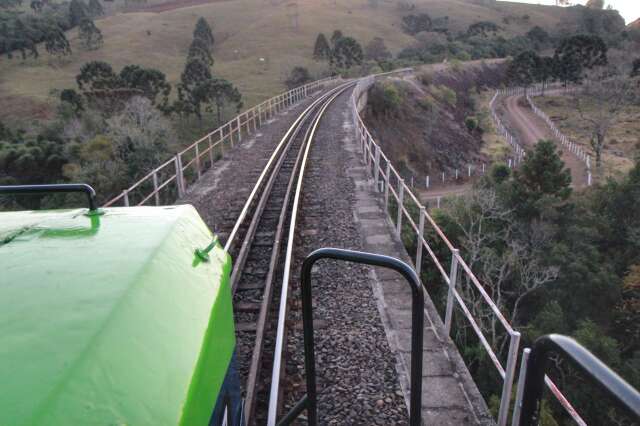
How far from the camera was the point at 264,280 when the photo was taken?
7.38 m

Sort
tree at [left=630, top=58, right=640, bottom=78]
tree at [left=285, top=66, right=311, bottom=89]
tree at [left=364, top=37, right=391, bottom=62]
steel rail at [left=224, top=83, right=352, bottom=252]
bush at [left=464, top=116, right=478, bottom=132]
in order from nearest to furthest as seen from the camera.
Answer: steel rail at [left=224, top=83, right=352, bottom=252] < bush at [left=464, top=116, right=478, bottom=132] < tree at [left=285, top=66, right=311, bottom=89] < tree at [left=630, top=58, right=640, bottom=78] < tree at [left=364, top=37, right=391, bottom=62]

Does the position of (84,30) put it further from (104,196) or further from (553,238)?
(553,238)

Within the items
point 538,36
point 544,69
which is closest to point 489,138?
point 544,69

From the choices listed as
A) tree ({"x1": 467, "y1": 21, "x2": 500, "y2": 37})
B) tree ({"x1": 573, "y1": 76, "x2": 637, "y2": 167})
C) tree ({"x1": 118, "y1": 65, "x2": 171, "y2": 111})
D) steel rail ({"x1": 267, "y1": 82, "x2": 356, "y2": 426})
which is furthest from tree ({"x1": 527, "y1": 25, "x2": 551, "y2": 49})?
steel rail ({"x1": 267, "y1": 82, "x2": 356, "y2": 426})

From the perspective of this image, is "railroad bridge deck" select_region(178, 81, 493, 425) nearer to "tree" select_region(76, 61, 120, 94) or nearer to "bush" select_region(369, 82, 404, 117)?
"tree" select_region(76, 61, 120, 94)

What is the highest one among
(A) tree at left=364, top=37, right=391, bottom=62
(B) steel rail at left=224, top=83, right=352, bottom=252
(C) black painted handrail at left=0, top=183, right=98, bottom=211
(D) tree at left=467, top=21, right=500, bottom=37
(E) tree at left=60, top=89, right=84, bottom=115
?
(D) tree at left=467, top=21, right=500, bottom=37

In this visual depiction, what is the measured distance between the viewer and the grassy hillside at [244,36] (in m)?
52.0

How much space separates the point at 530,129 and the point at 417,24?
6835cm

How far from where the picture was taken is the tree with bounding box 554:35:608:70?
70000 millimetres

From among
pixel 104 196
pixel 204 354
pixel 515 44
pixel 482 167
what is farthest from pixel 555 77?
pixel 204 354

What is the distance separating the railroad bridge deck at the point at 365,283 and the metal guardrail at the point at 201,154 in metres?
0.75

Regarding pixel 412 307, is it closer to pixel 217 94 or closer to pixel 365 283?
pixel 365 283

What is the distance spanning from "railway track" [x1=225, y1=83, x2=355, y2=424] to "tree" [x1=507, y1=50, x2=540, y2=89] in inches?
2633

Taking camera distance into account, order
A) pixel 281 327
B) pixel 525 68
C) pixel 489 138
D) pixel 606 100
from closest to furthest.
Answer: pixel 281 327 → pixel 606 100 → pixel 489 138 → pixel 525 68
